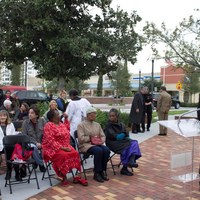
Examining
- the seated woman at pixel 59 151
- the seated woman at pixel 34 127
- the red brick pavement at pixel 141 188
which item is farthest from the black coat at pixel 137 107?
the seated woman at pixel 59 151

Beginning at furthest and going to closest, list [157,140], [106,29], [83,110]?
[106,29], [157,140], [83,110]

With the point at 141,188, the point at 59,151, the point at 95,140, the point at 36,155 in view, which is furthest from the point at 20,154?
the point at 141,188

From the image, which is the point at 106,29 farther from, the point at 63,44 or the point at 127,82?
the point at 127,82

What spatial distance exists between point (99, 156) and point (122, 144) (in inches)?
27.0

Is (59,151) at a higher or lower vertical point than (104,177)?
higher

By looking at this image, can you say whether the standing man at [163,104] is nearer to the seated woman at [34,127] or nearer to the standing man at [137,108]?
the standing man at [137,108]

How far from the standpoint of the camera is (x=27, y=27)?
12711mm

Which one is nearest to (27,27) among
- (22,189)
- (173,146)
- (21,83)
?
(22,189)

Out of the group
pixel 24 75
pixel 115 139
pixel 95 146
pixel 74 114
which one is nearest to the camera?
pixel 95 146

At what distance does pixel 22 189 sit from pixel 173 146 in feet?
8.54

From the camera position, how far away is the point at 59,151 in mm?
6250

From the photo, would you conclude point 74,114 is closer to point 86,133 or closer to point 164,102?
point 86,133

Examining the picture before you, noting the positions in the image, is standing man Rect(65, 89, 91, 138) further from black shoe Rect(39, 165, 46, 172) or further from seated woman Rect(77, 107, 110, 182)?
black shoe Rect(39, 165, 46, 172)

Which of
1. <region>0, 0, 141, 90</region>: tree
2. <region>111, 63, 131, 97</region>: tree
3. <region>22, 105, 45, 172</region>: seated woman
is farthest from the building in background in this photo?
<region>111, 63, 131, 97</region>: tree
